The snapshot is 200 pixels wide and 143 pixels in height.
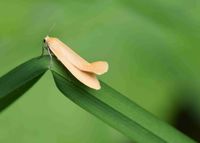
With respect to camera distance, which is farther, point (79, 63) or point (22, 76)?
point (79, 63)

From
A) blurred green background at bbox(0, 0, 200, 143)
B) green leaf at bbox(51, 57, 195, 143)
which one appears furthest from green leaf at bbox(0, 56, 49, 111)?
blurred green background at bbox(0, 0, 200, 143)

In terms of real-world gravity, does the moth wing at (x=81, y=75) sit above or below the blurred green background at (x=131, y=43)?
below

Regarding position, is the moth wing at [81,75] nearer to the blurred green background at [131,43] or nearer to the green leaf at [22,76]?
the green leaf at [22,76]

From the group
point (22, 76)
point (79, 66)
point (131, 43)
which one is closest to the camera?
point (22, 76)

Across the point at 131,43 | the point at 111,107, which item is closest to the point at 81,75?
the point at 111,107

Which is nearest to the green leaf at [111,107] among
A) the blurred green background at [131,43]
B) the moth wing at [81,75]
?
the moth wing at [81,75]

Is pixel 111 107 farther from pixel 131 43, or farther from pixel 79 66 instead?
pixel 131 43

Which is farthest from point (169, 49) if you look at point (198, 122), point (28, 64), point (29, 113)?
point (28, 64)

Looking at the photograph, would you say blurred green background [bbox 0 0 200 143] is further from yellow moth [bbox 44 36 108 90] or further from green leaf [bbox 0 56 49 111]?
green leaf [bbox 0 56 49 111]
